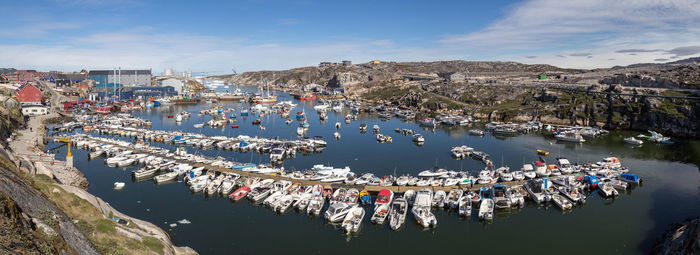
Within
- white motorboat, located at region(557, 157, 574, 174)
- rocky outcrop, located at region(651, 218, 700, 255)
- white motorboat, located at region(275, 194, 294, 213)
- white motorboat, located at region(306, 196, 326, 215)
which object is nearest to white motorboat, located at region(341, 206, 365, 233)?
white motorboat, located at region(306, 196, 326, 215)

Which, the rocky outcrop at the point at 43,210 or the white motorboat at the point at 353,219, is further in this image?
the white motorboat at the point at 353,219

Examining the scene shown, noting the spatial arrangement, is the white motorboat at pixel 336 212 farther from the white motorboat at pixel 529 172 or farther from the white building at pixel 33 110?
the white building at pixel 33 110

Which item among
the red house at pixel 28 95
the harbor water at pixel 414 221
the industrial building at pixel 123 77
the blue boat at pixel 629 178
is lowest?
the harbor water at pixel 414 221

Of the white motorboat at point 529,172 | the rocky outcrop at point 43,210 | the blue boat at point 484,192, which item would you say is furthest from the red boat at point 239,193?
the white motorboat at point 529,172

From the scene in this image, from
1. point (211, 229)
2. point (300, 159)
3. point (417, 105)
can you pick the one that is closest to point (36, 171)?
point (211, 229)

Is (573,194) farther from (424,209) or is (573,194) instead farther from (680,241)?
(424,209)

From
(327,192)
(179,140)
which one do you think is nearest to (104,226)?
(327,192)

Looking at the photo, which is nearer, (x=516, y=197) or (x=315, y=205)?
(x=315, y=205)

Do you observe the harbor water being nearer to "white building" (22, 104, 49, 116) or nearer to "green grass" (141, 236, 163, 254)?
"green grass" (141, 236, 163, 254)
